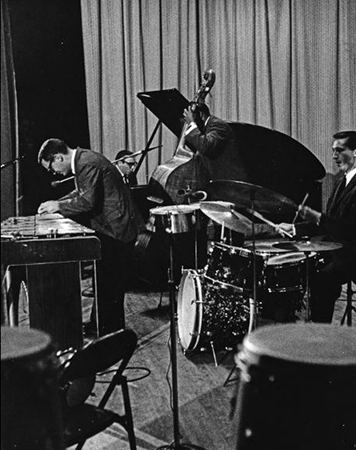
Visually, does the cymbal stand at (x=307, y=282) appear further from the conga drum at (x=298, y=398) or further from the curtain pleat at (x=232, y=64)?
the curtain pleat at (x=232, y=64)

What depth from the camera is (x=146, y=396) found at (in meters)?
3.90

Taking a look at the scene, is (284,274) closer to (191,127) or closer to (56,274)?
(56,274)

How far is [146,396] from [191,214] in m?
1.24

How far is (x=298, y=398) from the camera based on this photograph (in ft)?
6.08

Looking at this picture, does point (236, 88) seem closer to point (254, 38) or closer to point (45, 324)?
point (254, 38)

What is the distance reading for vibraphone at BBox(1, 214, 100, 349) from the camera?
10.9 ft

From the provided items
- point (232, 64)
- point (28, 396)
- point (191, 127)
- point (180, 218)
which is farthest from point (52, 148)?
point (232, 64)

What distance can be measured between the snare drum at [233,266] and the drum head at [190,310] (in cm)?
13

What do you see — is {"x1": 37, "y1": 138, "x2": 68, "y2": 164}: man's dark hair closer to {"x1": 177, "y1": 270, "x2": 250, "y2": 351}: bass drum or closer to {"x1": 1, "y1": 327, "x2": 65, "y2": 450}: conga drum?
{"x1": 177, "y1": 270, "x2": 250, "y2": 351}: bass drum

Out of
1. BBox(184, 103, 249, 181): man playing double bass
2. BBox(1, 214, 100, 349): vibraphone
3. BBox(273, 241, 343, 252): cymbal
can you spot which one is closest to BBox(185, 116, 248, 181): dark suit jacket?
BBox(184, 103, 249, 181): man playing double bass

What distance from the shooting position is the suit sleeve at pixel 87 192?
4809mm

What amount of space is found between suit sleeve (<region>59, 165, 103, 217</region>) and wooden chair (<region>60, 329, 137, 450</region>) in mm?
2378

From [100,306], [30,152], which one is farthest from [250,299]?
[30,152]

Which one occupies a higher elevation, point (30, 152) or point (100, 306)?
point (30, 152)
